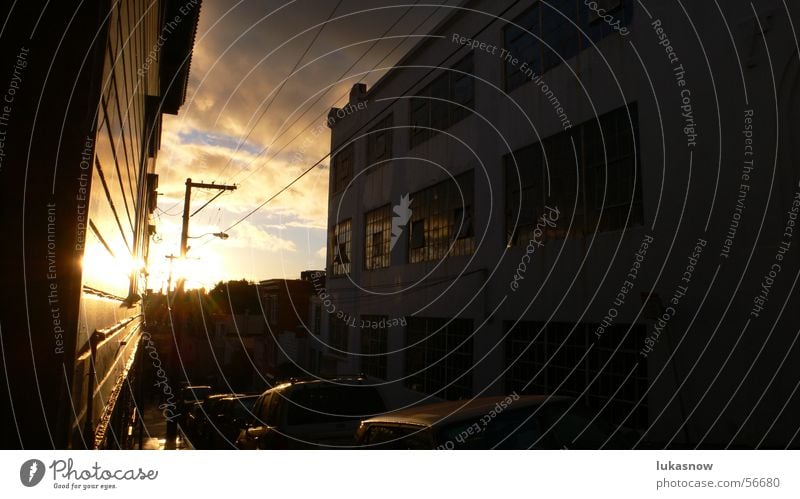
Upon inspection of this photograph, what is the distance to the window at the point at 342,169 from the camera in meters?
24.2

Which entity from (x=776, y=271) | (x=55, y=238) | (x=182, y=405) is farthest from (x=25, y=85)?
(x=182, y=405)

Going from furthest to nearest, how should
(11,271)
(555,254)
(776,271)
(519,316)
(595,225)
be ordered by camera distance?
1. (519,316)
2. (555,254)
3. (595,225)
4. (776,271)
5. (11,271)

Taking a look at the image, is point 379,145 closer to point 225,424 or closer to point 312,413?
point 225,424

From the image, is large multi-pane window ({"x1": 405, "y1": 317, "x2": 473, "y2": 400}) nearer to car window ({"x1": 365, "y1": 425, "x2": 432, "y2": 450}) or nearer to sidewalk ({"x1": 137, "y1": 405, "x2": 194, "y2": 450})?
sidewalk ({"x1": 137, "y1": 405, "x2": 194, "y2": 450})

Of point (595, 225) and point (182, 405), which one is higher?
point (595, 225)

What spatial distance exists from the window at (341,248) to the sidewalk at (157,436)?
9137 mm

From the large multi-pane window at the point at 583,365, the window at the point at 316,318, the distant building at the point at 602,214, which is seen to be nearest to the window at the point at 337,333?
the window at the point at 316,318

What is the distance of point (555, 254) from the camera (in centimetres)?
1191

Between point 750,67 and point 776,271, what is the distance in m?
3.01

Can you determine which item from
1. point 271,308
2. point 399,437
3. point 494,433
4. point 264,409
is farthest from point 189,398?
point 494,433

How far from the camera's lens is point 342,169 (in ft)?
83.0

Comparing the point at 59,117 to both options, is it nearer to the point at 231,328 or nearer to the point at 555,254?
the point at 555,254

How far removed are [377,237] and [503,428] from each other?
16.8 meters

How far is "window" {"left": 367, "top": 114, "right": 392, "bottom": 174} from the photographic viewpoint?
20.7m
